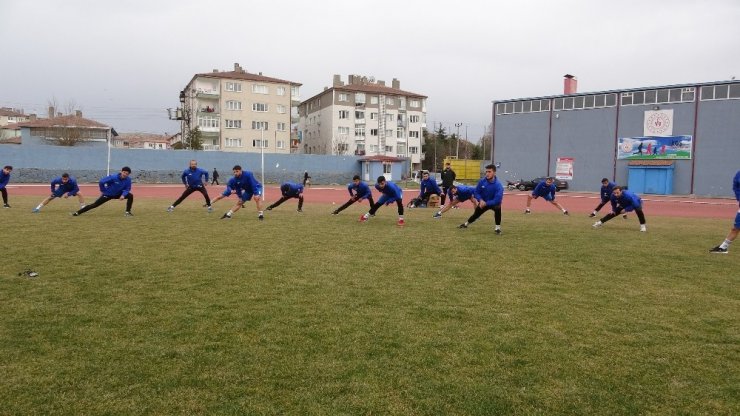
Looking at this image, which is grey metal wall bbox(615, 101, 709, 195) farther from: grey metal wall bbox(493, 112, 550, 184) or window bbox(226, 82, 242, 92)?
window bbox(226, 82, 242, 92)

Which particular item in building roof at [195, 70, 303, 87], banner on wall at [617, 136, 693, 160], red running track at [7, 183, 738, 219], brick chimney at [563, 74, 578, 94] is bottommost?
red running track at [7, 183, 738, 219]

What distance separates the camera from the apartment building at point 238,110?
2749 inches

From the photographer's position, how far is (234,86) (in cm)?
7075

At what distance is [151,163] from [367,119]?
3817 cm

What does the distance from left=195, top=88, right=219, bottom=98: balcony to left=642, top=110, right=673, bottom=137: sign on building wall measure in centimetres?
5083

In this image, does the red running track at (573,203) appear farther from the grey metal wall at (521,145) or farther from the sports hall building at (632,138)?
the grey metal wall at (521,145)

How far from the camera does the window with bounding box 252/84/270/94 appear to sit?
237 feet

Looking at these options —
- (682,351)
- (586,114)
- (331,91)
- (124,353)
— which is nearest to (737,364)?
(682,351)

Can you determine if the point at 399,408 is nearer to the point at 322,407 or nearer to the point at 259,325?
the point at 322,407

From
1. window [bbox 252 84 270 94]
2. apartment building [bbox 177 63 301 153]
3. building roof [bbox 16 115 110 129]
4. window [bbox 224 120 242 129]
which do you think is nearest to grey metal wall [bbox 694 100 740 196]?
apartment building [bbox 177 63 301 153]

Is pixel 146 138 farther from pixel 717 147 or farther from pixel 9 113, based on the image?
pixel 717 147

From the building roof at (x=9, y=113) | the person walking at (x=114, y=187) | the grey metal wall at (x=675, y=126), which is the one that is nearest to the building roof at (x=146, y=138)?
the building roof at (x=9, y=113)

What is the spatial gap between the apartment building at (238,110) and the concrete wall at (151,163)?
12.8 m

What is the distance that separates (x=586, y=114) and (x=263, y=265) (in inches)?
1925
